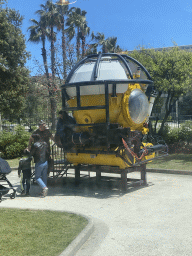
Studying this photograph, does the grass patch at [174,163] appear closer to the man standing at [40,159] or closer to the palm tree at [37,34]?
the man standing at [40,159]

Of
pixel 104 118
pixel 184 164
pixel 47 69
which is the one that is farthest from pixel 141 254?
pixel 47 69

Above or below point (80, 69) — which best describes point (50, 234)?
below

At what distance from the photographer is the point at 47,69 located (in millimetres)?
27031

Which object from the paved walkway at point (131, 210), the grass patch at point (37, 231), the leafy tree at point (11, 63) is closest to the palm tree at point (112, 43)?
the leafy tree at point (11, 63)

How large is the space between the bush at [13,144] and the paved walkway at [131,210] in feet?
17.6

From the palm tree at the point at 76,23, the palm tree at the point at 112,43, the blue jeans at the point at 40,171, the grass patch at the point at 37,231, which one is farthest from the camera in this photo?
the palm tree at the point at 112,43

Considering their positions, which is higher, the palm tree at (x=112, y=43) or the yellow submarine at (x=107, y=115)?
the palm tree at (x=112, y=43)

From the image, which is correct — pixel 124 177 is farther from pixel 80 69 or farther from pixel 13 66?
pixel 13 66

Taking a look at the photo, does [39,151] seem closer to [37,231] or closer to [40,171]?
[40,171]

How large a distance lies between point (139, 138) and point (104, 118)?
1.16 meters

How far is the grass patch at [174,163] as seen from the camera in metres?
11.0

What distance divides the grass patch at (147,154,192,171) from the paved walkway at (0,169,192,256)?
970mm

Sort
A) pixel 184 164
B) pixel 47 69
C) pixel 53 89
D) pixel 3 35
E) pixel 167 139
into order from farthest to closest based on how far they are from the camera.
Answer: pixel 47 69 → pixel 53 89 → pixel 3 35 → pixel 167 139 → pixel 184 164

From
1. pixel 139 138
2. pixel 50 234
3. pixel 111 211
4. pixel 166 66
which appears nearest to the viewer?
pixel 50 234
